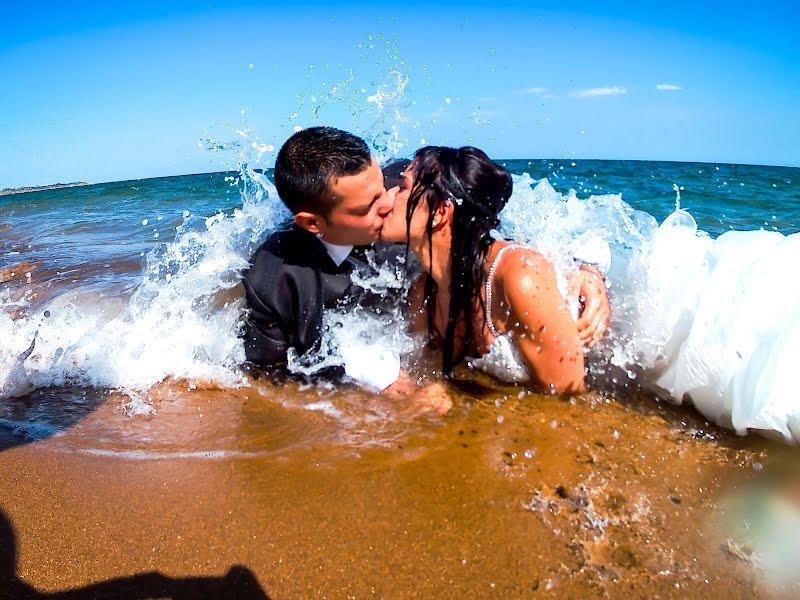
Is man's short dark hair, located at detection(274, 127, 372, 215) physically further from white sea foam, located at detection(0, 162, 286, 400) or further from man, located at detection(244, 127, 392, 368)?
white sea foam, located at detection(0, 162, 286, 400)

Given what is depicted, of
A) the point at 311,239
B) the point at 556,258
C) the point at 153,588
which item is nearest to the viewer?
the point at 153,588

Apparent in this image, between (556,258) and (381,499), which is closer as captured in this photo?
(381,499)

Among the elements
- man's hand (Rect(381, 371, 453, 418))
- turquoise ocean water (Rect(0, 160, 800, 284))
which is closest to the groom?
man's hand (Rect(381, 371, 453, 418))

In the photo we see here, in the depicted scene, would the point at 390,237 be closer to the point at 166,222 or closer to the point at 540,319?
the point at 540,319

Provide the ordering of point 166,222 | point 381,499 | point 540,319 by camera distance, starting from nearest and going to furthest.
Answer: point 381,499 < point 540,319 < point 166,222

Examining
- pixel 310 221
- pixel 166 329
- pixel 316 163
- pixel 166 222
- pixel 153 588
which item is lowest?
pixel 153 588

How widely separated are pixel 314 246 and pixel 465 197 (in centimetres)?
89

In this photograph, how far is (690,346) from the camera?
2.73 metres

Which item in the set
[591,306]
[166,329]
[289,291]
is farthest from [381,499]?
[166,329]

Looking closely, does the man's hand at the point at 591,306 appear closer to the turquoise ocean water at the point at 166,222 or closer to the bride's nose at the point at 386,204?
the bride's nose at the point at 386,204

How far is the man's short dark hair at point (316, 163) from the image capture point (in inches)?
103

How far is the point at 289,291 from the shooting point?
306cm

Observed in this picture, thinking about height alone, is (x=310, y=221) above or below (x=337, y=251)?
above

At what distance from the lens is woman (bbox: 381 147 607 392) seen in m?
2.62
